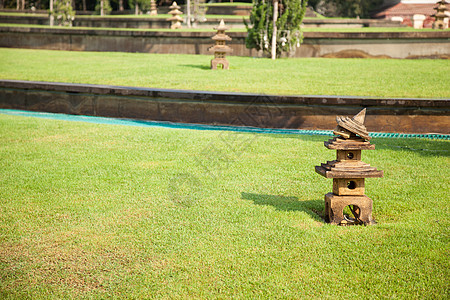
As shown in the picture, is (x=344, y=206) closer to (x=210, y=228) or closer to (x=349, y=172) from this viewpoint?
(x=349, y=172)

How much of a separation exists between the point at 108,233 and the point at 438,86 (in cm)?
950

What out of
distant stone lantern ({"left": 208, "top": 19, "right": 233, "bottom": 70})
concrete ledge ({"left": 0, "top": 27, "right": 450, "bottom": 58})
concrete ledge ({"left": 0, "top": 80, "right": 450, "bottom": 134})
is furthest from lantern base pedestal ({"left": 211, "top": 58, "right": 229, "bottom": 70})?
concrete ledge ({"left": 0, "top": 80, "right": 450, "bottom": 134})

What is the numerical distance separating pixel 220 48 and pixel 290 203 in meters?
10.3

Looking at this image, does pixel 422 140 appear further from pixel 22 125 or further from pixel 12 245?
pixel 22 125

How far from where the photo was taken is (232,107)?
941 cm

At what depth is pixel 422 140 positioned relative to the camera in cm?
789

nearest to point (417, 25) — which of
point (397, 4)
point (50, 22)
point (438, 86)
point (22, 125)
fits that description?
point (397, 4)

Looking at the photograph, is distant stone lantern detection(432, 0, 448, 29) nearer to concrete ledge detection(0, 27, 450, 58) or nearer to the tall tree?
concrete ledge detection(0, 27, 450, 58)

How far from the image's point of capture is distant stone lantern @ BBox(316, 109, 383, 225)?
387cm

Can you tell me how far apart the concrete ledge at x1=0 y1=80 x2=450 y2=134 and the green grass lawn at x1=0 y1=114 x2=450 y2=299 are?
6.00ft

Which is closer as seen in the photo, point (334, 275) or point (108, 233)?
point (334, 275)

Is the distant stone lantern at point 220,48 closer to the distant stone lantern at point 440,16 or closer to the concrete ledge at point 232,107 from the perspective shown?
the concrete ledge at point 232,107

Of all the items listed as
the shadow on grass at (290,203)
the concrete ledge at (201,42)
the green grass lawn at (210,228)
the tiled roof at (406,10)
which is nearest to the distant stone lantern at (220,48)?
the concrete ledge at (201,42)

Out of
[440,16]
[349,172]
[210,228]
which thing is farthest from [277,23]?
[210,228]
